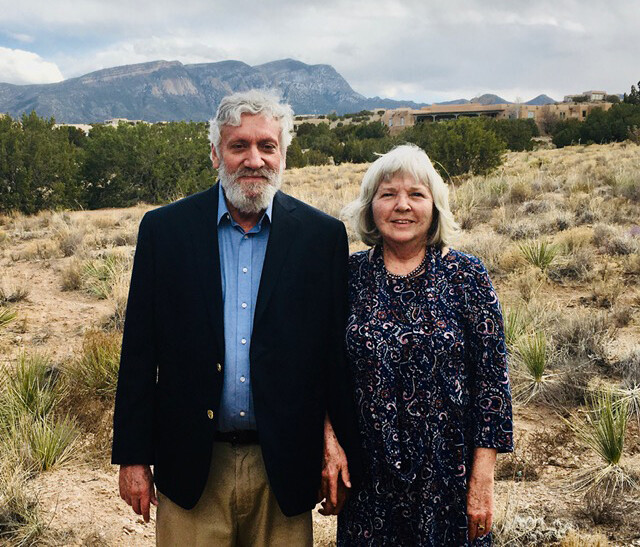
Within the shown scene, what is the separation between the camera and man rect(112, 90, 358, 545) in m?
2.17

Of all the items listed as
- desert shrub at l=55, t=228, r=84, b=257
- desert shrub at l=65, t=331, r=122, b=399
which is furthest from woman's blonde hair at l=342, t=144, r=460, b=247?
desert shrub at l=55, t=228, r=84, b=257

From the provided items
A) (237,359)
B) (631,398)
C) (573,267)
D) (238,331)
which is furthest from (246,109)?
(573,267)

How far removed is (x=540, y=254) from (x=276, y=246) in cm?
671

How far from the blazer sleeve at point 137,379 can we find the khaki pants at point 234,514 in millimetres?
281

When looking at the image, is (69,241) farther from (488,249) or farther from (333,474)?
(333,474)

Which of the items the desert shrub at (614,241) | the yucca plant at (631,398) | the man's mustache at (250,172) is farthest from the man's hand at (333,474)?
the desert shrub at (614,241)

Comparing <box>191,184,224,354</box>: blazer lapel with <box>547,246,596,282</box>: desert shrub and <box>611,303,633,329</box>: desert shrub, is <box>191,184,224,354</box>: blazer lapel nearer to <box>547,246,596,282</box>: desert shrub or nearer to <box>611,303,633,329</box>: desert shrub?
<box>611,303,633,329</box>: desert shrub

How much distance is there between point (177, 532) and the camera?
7.55 feet

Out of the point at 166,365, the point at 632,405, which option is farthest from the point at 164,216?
the point at 632,405

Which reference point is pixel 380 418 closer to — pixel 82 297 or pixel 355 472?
pixel 355 472

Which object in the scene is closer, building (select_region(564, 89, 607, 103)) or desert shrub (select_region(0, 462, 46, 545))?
desert shrub (select_region(0, 462, 46, 545))

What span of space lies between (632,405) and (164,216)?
4.00m

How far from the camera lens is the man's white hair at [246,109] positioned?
7.48 feet

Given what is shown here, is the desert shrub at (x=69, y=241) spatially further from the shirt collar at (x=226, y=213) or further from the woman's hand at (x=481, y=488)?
the woman's hand at (x=481, y=488)
